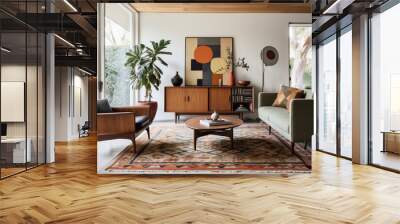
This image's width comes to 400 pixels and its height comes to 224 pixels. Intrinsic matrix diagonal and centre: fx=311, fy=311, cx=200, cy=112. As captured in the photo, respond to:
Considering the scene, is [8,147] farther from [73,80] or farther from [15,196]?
[73,80]

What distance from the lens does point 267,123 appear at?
11.2ft

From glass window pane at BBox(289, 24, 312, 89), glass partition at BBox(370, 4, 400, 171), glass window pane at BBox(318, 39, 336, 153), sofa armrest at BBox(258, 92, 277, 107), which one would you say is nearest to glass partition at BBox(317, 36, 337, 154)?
glass window pane at BBox(318, 39, 336, 153)

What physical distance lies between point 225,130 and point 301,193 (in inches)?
39.4

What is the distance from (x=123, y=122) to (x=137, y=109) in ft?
0.69

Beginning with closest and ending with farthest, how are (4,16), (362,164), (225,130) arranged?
(225,130)
(4,16)
(362,164)

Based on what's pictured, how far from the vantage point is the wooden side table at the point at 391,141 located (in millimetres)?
3957

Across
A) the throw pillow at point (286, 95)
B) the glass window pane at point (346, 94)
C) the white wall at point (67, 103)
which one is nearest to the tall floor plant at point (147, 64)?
the throw pillow at point (286, 95)

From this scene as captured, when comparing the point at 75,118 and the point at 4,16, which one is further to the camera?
the point at 75,118

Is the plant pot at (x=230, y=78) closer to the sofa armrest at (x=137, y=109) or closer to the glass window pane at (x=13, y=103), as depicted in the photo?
the sofa armrest at (x=137, y=109)

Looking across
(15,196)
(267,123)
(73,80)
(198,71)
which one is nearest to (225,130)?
(267,123)

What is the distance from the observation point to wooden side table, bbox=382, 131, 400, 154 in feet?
13.0

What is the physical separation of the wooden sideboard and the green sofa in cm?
15

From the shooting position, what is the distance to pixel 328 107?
4887 mm

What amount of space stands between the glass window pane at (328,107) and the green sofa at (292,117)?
5.30 ft
